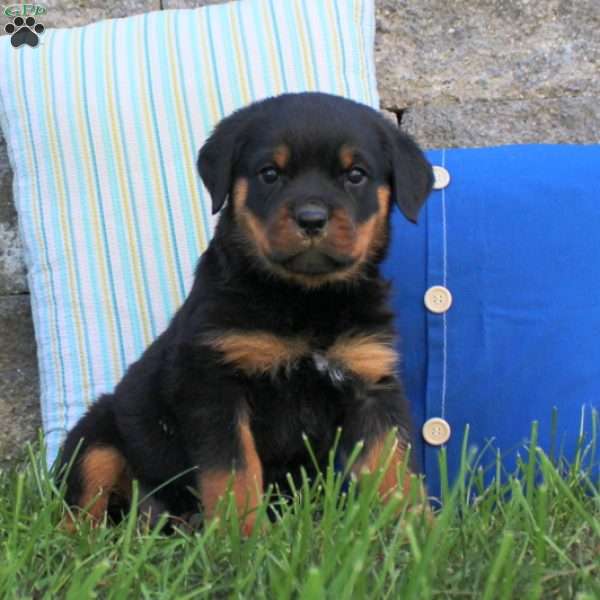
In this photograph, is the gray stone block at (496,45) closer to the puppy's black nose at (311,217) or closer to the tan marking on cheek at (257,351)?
the puppy's black nose at (311,217)

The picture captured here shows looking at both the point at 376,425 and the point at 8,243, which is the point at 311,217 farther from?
the point at 8,243

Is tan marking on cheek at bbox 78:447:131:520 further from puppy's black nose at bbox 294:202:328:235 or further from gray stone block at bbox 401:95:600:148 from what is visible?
gray stone block at bbox 401:95:600:148

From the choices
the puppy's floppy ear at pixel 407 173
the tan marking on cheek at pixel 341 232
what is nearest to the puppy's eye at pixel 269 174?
the tan marking on cheek at pixel 341 232

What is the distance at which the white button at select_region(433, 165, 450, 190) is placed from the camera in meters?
2.92

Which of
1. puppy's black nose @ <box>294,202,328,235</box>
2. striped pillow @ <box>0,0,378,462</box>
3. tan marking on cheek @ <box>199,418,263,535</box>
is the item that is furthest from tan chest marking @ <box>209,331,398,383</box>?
striped pillow @ <box>0,0,378,462</box>

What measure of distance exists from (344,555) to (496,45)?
242cm

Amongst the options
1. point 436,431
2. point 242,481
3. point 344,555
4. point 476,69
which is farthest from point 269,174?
point 476,69

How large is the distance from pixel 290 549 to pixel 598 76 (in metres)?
2.45

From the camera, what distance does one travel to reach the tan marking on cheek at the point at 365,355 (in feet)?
8.18

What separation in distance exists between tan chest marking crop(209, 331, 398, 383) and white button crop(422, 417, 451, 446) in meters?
0.33

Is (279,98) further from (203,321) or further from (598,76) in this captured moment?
(598,76)

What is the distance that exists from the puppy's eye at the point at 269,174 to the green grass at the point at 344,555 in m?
0.80

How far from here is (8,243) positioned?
138 inches

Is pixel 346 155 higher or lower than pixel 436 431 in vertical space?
higher
